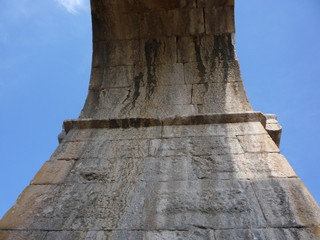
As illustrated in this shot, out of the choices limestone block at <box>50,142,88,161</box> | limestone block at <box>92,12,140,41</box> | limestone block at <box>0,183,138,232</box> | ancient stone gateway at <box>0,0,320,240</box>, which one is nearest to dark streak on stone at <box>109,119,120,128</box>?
ancient stone gateway at <box>0,0,320,240</box>

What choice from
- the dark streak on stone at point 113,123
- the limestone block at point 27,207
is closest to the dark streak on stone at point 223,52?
the dark streak on stone at point 113,123

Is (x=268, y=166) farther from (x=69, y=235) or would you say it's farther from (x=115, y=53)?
(x=115, y=53)

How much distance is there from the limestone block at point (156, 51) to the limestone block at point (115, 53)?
0.37 ft

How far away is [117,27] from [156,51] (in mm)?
785

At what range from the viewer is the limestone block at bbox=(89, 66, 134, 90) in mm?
4133

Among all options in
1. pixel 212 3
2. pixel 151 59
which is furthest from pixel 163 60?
pixel 212 3

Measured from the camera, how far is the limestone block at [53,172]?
2555 millimetres

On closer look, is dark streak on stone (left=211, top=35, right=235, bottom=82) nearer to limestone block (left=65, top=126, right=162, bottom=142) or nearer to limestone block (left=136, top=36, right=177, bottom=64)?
limestone block (left=136, top=36, right=177, bottom=64)

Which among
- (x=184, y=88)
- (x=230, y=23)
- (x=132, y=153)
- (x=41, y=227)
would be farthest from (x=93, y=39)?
(x=41, y=227)

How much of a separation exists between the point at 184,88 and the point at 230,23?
1411 millimetres

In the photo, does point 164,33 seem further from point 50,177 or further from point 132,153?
point 50,177

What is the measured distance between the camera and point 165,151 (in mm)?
2820

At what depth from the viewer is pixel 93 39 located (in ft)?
15.0

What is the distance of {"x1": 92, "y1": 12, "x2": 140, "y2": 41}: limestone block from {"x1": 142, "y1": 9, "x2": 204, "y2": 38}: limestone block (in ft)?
0.54
